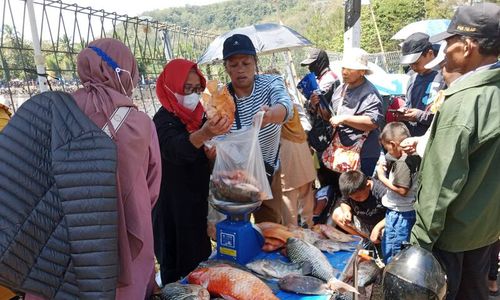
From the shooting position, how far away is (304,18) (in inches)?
2842

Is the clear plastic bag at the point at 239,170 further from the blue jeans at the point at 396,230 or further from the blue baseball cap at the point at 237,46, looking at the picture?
the blue jeans at the point at 396,230

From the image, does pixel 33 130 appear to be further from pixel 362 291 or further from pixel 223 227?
pixel 362 291

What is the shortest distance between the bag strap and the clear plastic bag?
0.57m

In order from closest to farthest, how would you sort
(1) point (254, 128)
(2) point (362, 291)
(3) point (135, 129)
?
(3) point (135, 129) < (1) point (254, 128) < (2) point (362, 291)

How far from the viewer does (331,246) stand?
2.06 metres

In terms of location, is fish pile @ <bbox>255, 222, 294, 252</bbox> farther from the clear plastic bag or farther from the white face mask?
the white face mask

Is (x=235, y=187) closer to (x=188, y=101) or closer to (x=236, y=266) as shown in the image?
(x=236, y=266)

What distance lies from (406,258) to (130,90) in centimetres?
141

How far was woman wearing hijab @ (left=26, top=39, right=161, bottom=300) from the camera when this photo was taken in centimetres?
145

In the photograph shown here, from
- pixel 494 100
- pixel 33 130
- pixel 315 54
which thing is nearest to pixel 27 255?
pixel 33 130

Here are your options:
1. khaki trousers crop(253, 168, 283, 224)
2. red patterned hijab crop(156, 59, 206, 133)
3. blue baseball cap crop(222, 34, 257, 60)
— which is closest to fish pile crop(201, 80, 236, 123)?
red patterned hijab crop(156, 59, 206, 133)

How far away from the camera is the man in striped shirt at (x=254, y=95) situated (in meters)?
2.36

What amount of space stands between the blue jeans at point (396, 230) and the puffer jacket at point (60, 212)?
7.24 ft

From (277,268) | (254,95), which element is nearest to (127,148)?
(277,268)
